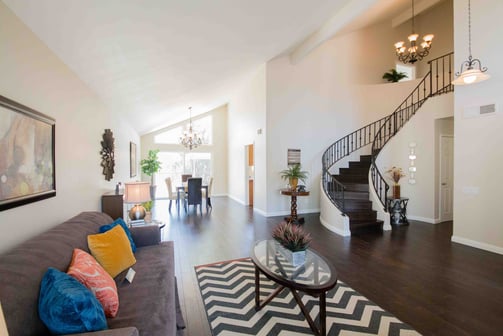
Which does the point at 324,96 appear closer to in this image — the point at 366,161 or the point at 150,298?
the point at 366,161

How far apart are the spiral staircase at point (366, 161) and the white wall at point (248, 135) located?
174cm

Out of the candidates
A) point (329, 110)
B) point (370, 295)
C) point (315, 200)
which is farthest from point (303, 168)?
point (370, 295)

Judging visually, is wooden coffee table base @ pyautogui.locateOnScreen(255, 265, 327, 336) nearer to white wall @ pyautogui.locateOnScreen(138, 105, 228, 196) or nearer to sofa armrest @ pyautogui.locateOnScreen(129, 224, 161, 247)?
sofa armrest @ pyautogui.locateOnScreen(129, 224, 161, 247)

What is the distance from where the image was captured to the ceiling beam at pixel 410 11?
7.05m

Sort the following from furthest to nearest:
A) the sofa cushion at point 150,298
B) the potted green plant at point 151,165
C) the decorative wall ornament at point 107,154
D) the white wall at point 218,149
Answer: the white wall at point 218,149 < the potted green plant at point 151,165 < the decorative wall ornament at point 107,154 < the sofa cushion at point 150,298

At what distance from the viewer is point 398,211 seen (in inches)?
211

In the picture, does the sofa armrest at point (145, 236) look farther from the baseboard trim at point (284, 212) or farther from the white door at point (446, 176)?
the white door at point (446, 176)

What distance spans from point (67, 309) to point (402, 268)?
3519mm

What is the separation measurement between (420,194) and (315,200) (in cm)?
245

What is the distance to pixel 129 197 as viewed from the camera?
10.3ft

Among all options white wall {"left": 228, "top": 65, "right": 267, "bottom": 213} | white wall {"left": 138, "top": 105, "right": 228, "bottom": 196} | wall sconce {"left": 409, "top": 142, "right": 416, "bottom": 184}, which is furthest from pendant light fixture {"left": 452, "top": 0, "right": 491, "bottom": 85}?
white wall {"left": 138, "top": 105, "right": 228, "bottom": 196}

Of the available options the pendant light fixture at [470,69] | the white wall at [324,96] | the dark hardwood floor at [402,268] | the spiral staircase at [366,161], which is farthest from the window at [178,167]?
the pendant light fixture at [470,69]

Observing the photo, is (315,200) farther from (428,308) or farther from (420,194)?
(428,308)

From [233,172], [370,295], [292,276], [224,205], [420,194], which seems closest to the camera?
[292,276]
